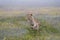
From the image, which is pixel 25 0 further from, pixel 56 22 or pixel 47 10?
pixel 56 22

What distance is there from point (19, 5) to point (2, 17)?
11.7 inches

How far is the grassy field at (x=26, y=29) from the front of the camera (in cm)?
208

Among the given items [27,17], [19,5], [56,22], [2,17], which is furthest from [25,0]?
[56,22]

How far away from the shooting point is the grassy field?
2080 mm

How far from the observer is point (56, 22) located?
7.17 feet

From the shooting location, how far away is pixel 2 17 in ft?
7.21

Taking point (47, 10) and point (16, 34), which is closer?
point (16, 34)

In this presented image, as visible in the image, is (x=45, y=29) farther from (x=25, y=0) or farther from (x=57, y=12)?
(x=25, y=0)

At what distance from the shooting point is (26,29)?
213 centimetres

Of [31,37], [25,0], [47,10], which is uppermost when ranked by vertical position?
[25,0]

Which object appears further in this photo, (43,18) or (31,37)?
(43,18)

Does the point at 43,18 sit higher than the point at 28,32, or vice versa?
the point at 43,18

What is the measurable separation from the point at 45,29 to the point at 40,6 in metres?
0.35

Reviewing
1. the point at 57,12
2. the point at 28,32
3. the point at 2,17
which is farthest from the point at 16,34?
the point at 57,12
